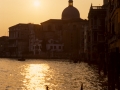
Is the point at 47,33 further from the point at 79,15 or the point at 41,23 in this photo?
the point at 79,15

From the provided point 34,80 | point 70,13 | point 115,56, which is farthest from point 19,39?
point 115,56

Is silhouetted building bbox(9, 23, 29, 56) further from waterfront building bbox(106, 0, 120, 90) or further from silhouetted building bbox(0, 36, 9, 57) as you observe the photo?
waterfront building bbox(106, 0, 120, 90)

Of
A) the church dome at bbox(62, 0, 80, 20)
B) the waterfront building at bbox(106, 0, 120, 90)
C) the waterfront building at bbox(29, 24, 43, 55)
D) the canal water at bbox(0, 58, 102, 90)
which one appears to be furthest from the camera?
the church dome at bbox(62, 0, 80, 20)

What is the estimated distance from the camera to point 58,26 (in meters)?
130

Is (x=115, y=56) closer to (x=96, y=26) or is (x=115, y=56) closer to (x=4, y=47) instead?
(x=96, y=26)

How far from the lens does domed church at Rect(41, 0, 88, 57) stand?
387ft

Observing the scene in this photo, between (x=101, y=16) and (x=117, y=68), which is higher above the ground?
(x=101, y=16)

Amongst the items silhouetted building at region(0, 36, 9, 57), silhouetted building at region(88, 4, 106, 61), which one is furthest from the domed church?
silhouetted building at region(88, 4, 106, 61)

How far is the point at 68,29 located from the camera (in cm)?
12112

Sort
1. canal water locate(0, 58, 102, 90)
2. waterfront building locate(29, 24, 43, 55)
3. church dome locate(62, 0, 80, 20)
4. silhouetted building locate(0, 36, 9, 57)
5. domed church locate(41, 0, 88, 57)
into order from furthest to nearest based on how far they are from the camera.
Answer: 1. silhouetted building locate(0, 36, 9, 57)
2. church dome locate(62, 0, 80, 20)
3. waterfront building locate(29, 24, 43, 55)
4. domed church locate(41, 0, 88, 57)
5. canal water locate(0, 58, 102, 90)

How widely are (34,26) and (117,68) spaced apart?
117084 millimetres

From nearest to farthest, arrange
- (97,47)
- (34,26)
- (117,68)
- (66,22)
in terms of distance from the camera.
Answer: (117,68) → (97,47) → (66,22) → (34,26)

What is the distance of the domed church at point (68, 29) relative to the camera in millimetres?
117875

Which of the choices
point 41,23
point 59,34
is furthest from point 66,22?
point 41,23
